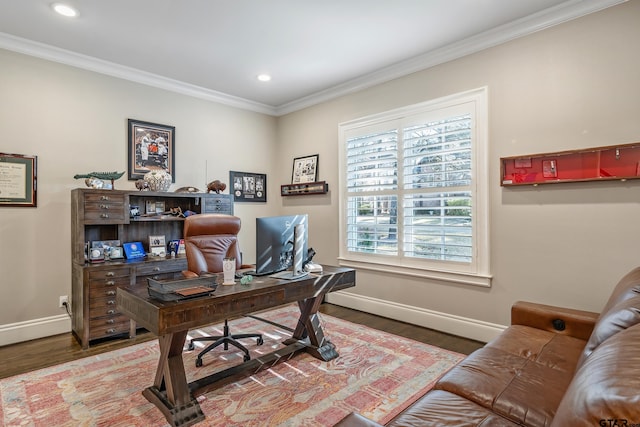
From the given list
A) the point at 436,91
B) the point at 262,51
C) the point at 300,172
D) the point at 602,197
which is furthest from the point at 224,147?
the point at 602,197

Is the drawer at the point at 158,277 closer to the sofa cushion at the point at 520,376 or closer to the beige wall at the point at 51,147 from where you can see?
the beige wall at the point at 51,147

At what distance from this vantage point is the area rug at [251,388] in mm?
2092

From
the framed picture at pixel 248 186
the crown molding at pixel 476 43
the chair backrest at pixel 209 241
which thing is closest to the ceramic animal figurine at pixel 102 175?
the chair backrest at pixel 209 241

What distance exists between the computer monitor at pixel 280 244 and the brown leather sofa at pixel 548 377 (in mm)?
1358

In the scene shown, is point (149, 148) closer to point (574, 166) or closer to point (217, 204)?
point (217, 204)

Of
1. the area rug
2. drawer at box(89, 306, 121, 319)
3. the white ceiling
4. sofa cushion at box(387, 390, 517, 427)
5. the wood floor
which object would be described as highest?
the white ceiling

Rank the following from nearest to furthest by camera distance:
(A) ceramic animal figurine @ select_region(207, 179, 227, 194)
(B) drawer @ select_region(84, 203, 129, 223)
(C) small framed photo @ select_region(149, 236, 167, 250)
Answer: (B) drawer @ select_region(84, 203, 129, 223) → (C) small framed photo @ select_region(149, 236, 167, 250) → (A) ceramic animal figurine @ select_region(207, 179, 227, 194)

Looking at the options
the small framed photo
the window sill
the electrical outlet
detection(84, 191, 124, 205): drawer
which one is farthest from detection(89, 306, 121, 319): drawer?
the window sill

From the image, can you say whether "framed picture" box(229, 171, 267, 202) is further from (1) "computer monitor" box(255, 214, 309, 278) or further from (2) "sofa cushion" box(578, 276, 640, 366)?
(2) "sofa cushion" box(578, 276, 640, 366)

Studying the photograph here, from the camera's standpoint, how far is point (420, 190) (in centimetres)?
369

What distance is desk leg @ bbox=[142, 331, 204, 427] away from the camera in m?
2.03

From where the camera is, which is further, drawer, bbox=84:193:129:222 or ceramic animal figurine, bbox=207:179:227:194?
ceramic animal figurine, bbox=207:179:227:194

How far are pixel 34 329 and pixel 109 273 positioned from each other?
95 centimetres

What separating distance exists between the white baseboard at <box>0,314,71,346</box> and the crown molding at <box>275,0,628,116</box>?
3.97 meters
